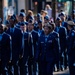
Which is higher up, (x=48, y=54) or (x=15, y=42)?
(x=15, y=42)

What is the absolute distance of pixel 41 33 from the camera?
10359 mm

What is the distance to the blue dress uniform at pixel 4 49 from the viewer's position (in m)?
9.62

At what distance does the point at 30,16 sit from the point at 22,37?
3.69m

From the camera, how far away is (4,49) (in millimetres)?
9695

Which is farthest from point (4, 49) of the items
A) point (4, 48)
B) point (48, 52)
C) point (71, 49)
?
point (71, 49)

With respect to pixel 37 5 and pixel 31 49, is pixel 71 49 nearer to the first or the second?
pixel 31 49

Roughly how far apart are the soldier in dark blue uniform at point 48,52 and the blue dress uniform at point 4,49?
89 centimetres

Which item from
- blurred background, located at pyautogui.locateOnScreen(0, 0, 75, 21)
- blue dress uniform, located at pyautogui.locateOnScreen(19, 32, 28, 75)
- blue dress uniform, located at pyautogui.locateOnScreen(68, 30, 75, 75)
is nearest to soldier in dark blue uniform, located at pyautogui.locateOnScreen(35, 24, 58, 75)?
blue dress uniform, located at pyautogui.locateOnScreen(68, 30, 75, 75)

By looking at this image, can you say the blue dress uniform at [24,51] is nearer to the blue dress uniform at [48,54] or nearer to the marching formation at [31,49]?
the marching formation at [31,49]

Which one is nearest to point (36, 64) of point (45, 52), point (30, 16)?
point (45, 52)

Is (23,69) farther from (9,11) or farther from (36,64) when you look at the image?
(9,11)

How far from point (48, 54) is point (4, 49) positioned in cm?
118

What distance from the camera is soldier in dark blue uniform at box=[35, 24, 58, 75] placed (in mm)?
9500

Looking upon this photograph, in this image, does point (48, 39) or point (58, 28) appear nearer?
point (48, 39)
